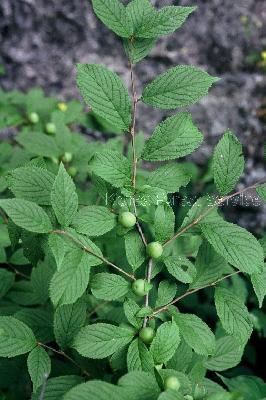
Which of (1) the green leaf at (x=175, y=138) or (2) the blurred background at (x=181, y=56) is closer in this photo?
(1) the green leaf at (x=175, y=138)

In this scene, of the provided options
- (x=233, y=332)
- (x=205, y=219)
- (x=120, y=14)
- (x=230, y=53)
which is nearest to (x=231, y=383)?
(x=233, y=332)

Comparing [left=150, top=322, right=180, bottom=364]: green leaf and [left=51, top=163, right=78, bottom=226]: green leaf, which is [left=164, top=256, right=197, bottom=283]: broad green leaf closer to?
[left=150, top=322, right=180, bottom=364]: green leaf

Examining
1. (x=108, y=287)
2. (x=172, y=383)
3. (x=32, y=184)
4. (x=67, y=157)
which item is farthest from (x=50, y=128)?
(x=172, y=383)

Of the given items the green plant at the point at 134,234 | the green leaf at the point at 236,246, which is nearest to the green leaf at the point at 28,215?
the green plant at the point at 134,234

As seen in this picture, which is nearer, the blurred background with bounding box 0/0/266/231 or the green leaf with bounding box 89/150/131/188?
the green leaf with bounding box 89/150/131/188

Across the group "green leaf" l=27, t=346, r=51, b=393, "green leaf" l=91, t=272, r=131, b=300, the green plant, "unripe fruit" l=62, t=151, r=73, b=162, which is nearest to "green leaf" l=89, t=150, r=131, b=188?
the green plant

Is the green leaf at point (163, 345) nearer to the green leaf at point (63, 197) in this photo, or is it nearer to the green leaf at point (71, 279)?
the green leaf at point (71, 279)
